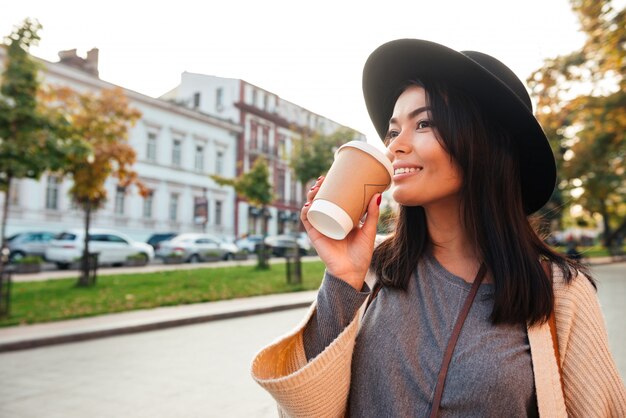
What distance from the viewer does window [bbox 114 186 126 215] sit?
30397 mm

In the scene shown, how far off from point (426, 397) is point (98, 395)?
4238 millimetres

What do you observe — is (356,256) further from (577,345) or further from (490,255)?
(577,345)

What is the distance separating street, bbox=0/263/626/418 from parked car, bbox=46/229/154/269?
11.9 meters

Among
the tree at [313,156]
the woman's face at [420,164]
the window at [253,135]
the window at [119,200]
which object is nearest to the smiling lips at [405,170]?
the woman's face at [420,164]

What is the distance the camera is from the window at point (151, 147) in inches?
1296

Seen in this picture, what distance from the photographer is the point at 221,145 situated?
38344 mm

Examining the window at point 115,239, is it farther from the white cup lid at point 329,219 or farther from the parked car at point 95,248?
the white cup lid at point 329,219

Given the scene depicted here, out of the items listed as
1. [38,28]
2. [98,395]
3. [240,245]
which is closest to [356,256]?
[98,395]

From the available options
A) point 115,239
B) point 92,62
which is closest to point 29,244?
point 115,239

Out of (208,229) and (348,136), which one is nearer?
(348,136)

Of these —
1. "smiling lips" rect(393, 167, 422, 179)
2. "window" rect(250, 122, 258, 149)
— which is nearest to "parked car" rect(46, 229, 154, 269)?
"smiling lips" rect(393, 167, 422, 179)

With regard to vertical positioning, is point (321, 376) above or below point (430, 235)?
below

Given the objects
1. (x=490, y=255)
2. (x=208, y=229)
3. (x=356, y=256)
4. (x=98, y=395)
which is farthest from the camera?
(x=208, y=229)

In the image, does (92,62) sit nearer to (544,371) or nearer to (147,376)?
(147,376)
